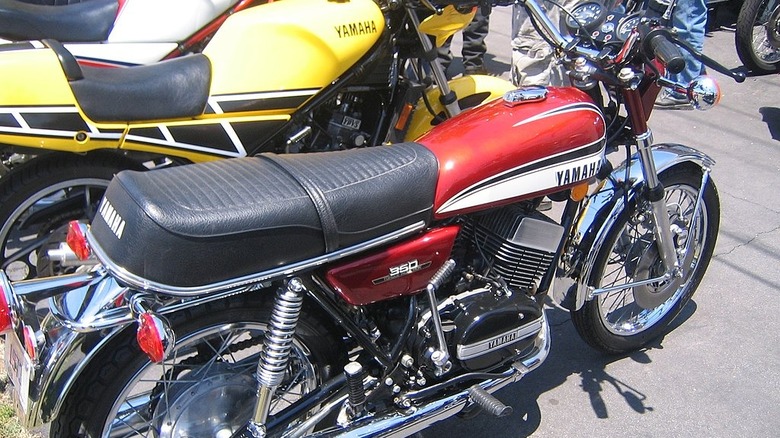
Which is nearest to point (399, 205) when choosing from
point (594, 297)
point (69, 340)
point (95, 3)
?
point (69, 340)

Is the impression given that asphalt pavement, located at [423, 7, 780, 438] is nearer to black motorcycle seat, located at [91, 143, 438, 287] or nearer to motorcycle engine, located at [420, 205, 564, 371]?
motorcycle engine, located at [420, 205, 564, 371]

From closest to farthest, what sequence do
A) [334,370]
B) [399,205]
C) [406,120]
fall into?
[399,205], [334,370], [406,120]

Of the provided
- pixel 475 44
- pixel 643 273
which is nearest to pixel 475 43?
pixel 475 44

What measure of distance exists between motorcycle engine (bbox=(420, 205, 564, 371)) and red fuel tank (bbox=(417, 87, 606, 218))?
0.14 m

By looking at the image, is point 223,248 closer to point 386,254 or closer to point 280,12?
point 386,254

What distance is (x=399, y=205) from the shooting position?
1.90 m

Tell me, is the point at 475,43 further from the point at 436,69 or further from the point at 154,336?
the point at 154,336

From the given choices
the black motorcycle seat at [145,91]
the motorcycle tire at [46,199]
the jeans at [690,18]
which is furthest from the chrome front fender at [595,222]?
the jeans at [690,18]

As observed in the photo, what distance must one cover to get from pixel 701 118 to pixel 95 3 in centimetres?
416

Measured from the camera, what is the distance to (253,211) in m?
1.70

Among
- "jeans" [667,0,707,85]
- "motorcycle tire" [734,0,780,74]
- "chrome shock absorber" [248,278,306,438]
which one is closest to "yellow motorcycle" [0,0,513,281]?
"chrome shock absorber" [248,278,306,438]

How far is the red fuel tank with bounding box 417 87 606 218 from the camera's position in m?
2.02

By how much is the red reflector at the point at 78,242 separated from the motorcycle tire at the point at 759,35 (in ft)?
18.8

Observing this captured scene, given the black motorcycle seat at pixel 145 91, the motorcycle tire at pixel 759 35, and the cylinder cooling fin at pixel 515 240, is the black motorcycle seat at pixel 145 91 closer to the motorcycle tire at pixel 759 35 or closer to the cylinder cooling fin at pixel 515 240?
the cylinder cooling fin at pixel 515 240
